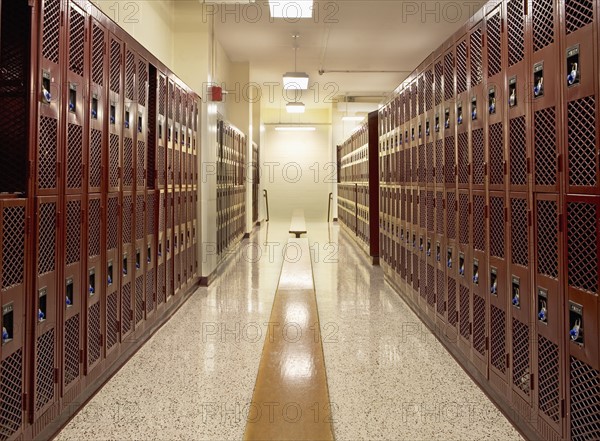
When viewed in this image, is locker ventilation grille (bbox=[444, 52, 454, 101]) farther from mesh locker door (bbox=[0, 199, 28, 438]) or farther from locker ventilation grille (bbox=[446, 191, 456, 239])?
mesh locker door (bbox=[0, 199, 28, 438])

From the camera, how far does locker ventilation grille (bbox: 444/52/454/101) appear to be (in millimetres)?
3270

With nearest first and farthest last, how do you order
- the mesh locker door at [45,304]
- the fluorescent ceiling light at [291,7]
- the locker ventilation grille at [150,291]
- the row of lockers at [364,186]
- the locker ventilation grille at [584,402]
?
1. the locker ventilation grille at [584,402]
2. the mesh locker door at [45,304]
3. the locker ventilation grille at [150,291]
4. the fluorescent ceiling light at [291,7]
5. the row of lockers at [364,186]

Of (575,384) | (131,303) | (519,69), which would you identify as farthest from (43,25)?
(575,384)

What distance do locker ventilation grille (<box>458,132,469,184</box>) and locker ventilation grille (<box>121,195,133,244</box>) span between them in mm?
2357

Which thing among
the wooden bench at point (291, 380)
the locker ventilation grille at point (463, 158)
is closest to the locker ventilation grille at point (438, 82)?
the locker ventilation grille at point (463, 158)

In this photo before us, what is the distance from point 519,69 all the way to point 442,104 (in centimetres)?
132

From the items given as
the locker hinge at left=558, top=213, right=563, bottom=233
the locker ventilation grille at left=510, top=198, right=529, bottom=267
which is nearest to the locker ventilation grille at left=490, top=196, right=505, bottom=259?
the locker ventilation grille at left=510, top=198, right=529, bottom=267

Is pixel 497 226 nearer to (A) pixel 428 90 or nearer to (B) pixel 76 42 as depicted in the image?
(A) pixel 428 90

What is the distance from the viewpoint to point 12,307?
180cm

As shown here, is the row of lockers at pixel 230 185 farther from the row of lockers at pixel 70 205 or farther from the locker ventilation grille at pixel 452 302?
the locker ventilation grille at pixel 452 302

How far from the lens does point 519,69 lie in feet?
7.03

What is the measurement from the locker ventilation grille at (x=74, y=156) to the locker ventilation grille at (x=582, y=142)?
233 cm

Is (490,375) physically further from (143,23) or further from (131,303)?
(143,23)

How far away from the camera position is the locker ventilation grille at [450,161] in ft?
10.7
